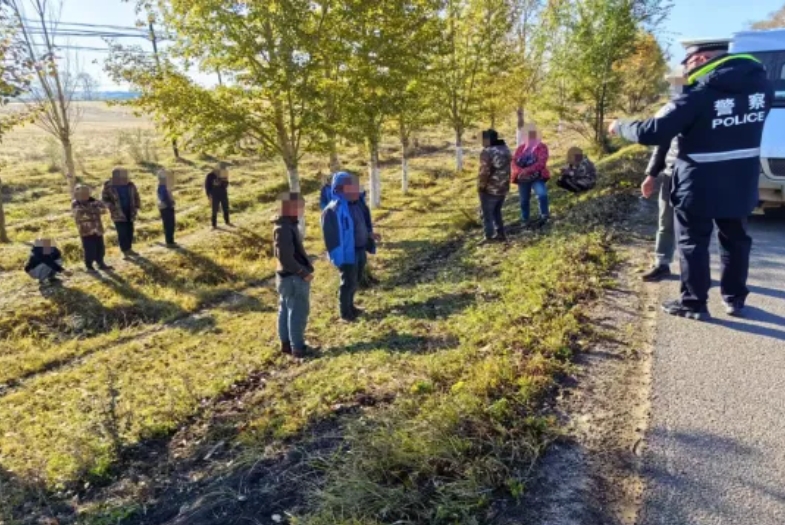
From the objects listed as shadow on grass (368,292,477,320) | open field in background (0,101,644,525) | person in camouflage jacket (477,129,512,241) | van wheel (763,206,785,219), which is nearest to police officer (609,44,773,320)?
open field in background (0,101,644,525)

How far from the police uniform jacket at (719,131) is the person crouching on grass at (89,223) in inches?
378

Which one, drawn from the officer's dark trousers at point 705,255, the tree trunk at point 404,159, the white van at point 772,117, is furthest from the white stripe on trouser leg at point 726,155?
the tree trunk at point 404,159

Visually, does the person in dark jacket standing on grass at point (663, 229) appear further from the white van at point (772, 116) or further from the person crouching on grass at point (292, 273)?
the person crouching on grass at point (292, 273)

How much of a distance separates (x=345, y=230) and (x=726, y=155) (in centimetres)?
380

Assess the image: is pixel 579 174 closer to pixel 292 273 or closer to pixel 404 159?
pixel 292 273

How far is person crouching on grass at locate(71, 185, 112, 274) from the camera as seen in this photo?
9953mm

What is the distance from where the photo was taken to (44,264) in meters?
9.41

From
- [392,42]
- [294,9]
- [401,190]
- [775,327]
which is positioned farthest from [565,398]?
[401,190]

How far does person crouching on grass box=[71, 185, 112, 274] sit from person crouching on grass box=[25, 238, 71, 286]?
0.59 metres

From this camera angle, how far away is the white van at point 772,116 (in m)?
6.77

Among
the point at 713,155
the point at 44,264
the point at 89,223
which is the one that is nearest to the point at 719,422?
the point at 713,155

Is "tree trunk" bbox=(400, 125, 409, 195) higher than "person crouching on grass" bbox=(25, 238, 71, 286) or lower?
higher

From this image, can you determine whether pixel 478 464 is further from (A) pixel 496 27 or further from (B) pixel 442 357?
(A) pixel 496 27

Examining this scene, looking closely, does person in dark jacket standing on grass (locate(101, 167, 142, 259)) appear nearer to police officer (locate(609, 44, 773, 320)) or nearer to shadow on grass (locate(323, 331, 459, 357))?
shadow on grass (locate(323, 331, 459, 357))
